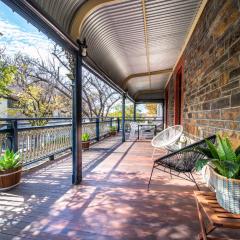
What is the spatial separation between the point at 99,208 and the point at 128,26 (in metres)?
3.03

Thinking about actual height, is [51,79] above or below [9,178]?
above

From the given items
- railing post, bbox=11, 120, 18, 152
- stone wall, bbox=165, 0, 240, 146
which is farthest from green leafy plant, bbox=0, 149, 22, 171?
stone wall, bbox=165, 0, 240, 146

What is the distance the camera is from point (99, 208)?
2404 millimetres

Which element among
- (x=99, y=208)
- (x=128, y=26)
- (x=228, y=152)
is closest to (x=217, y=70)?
(x=228, y=152)

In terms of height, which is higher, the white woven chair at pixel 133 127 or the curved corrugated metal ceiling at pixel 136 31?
the curved corrugated metal ceiling at pixel 136 31

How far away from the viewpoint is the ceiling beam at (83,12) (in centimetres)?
282

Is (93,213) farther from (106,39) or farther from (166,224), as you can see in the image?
(106,39)

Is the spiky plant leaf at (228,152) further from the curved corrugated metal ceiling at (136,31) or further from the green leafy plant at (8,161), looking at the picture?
the green leafy plant at (8,161)

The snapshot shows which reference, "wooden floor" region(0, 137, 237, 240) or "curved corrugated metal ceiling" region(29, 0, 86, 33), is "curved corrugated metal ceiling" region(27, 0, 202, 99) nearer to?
"curved corrugated metal ceiling" region(29, 0, 86, 33)

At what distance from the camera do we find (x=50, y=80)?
11.5 m

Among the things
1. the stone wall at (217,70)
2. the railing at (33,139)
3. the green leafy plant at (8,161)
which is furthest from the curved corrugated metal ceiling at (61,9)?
the green leafy plant at (8,161)

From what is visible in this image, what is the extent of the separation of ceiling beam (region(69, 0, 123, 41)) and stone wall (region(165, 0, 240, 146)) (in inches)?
55.1

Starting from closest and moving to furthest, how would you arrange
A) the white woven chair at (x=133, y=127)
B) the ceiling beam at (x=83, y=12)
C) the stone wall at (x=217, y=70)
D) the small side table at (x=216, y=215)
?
the small side table at (x=216, y=215)
the stone wall at (x=217, y=70)
the ceiling beam at (x=83, y=12)
the white woven chair at (x=133, y=127)

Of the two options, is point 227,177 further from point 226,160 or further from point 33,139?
point 33,139
